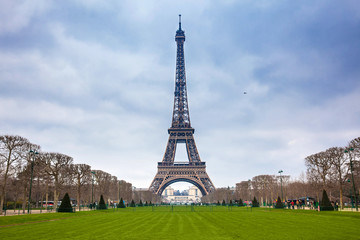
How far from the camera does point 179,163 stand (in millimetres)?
102875

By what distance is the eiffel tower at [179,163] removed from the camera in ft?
321


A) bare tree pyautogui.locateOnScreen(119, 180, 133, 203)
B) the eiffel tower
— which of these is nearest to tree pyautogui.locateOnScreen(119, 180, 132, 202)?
bare tree pyautogui.locateOnScreen(119, 180, 133, 203)

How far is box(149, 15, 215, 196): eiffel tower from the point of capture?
321 ft

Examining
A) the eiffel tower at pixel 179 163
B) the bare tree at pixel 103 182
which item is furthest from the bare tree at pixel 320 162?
the bare tree at pixel 103 182

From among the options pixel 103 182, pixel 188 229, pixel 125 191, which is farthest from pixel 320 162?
pixel 125 191

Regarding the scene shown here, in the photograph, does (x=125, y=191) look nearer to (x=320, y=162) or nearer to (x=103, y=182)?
(x=103, y=182)

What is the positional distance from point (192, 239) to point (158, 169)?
84.4 meters

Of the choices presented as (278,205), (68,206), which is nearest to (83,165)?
(68,206)

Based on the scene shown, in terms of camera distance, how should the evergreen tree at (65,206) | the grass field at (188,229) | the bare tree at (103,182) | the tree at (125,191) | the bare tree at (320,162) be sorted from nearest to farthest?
the grass field at (188,229)
the evergreen tree at (65,206)
the bare tree at (320,162)
the bare tree at (103,182)
the tree at (125,191)

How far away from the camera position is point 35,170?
5272cm

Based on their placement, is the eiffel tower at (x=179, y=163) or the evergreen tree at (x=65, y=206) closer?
the evergreen tree at (x=65, y=206)

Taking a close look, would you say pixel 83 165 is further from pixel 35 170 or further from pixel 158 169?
pixel 158 169

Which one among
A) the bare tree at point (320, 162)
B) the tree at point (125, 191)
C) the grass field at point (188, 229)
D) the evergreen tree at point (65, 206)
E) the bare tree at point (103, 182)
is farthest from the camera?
the tree at point (125, 191)

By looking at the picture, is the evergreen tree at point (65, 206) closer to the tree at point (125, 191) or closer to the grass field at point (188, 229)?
the grass field at point (188, 229)
